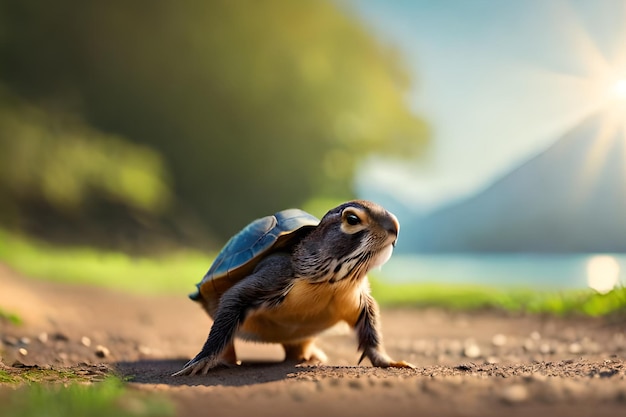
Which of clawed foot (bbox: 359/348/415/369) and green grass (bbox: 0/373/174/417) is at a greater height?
clawed foot (bbox: 359/348/415/369)

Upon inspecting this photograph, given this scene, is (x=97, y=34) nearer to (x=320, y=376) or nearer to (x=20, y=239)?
(x=20, y=239)

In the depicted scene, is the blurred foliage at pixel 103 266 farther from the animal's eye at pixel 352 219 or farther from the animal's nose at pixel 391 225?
the animal's nose at pixel 391 225

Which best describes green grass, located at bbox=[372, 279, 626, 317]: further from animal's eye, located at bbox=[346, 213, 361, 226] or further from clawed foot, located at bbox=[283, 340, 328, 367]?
animal's eye, located at bbox=[346, 213, 361, 226]

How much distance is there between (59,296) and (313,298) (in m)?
7.24

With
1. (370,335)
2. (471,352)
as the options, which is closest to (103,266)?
(471,352)

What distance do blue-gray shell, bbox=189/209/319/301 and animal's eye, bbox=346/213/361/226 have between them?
51cm

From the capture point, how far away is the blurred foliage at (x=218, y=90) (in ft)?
67.1

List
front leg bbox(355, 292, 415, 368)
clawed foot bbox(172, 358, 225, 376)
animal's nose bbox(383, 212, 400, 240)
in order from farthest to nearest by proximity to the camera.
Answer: front leg bbox(355, 292, 415, 368)
clawed foot bbox(172, 358, 225, 376)
animal's nose bbox(383, 212, 400, 240)

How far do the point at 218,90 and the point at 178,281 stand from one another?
918 cm

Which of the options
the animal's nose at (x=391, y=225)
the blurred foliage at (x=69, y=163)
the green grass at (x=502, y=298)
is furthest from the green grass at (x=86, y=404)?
the blurred foliage at (x=69, y=163)

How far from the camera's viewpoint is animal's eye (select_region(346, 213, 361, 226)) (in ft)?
11.4

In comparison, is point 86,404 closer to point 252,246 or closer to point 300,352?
point 252,246

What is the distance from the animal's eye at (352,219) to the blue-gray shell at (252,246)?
508mm

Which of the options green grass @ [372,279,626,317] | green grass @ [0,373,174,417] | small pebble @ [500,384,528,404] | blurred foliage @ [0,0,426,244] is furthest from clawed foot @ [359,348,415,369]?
blurred foliage @ [0,0,426,244]
